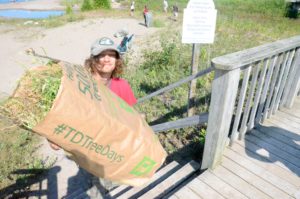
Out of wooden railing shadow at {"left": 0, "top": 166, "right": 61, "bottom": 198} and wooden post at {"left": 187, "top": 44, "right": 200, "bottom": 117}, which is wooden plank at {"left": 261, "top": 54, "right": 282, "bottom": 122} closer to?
wooden post at {"left": 187, "top": 44, "right": 200, "bottom": 117}

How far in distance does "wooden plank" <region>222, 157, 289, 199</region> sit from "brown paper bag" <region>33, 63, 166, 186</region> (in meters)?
1.32

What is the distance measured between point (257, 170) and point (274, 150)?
17.2 inches

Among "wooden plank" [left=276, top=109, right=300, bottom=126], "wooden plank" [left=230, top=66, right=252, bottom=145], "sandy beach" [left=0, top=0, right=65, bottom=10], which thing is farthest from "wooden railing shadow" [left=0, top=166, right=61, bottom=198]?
"sandy beach" [left=0, top=0, right=65, bottom=10]

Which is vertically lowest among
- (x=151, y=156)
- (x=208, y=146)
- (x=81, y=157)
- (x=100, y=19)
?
(x=100, y=19)

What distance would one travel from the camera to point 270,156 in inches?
116

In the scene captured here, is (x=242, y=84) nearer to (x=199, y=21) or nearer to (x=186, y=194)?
(x=186, y=194)

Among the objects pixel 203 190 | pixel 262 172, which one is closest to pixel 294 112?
pixel 262 172

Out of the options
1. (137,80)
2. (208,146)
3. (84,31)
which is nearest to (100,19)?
(84,31)

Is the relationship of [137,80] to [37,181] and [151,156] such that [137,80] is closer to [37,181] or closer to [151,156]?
[37,181]

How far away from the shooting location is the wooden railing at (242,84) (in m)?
2.28

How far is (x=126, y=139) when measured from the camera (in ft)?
5.12

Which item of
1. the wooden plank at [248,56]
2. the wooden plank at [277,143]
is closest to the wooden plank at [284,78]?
the wooden plank at [248,56]

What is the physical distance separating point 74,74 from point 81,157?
491mm

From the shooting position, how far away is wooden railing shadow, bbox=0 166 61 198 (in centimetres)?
395
